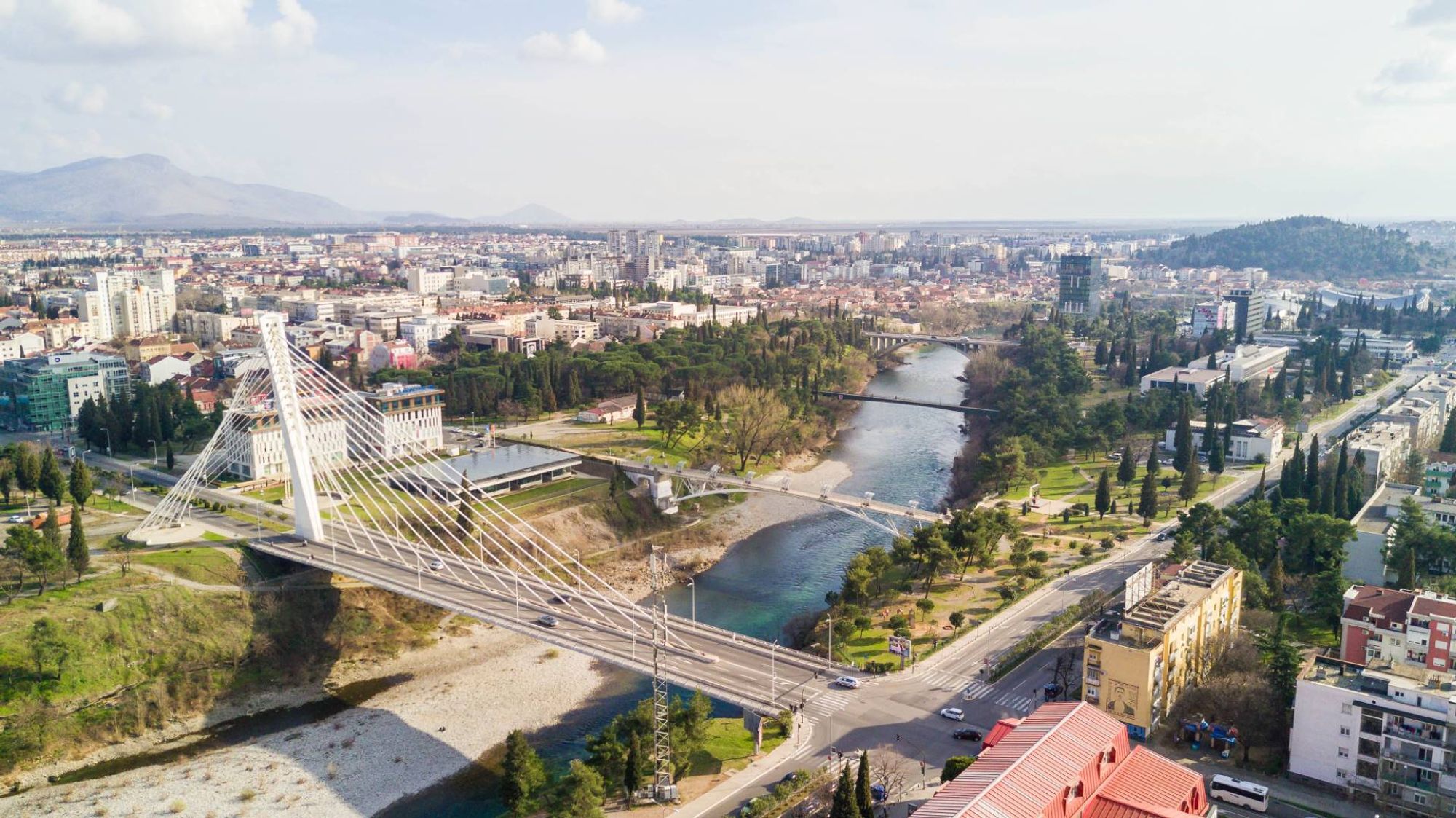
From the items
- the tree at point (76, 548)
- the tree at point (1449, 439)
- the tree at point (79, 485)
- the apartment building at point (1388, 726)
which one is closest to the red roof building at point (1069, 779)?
the apartment building at point (1388, 726)

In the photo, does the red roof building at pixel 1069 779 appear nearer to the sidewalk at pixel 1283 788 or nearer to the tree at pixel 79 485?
the sidewalk at pixel 1283 788

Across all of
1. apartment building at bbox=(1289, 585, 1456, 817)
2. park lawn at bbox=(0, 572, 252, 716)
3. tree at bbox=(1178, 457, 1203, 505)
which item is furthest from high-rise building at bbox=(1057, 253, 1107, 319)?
park lawn at bbox=(0, 572, 252, 716)

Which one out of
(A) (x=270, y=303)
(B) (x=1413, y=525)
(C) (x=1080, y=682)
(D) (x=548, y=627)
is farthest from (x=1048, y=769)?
(A) (x=270, y=303)

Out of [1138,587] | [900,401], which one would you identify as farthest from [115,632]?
[900,401]

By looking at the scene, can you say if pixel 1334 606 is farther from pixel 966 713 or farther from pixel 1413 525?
pixel 966 713

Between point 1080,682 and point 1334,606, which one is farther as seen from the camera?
point 1334,606
